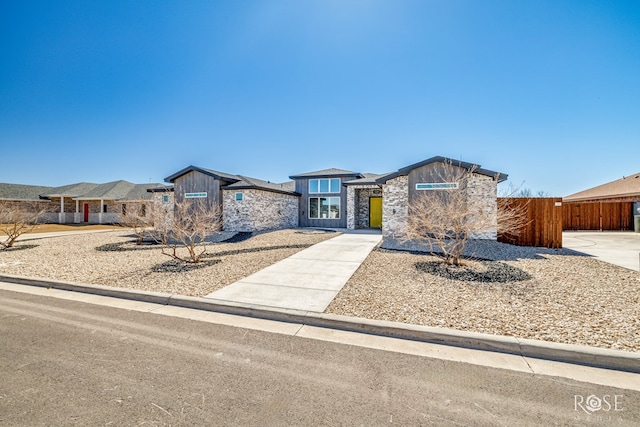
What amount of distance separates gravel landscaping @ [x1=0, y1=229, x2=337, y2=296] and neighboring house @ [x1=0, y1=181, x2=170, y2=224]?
1785 cm

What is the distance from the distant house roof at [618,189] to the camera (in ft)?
63.4

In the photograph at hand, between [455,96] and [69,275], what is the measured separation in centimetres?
1434

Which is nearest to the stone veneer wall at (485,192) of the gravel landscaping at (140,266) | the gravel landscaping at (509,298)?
the gravel landscaping at (509,298)

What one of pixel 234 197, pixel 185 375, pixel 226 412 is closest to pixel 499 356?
pixel 226 412

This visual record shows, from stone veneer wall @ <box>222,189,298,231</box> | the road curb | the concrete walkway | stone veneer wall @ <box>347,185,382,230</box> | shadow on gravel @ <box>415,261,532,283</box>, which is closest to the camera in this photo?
the road curb

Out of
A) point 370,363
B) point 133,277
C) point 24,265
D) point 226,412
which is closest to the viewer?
point 226,412

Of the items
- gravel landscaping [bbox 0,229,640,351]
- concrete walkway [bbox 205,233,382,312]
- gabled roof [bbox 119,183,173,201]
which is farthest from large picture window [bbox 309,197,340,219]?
gabled roof [bbox 119,183,173,201]

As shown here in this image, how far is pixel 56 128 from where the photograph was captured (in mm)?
16844

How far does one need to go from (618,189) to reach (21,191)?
5402 centimetres

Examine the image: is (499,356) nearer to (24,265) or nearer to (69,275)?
(69,275)

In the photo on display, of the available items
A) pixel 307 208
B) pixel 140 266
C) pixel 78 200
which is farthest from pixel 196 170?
pixel 78 200

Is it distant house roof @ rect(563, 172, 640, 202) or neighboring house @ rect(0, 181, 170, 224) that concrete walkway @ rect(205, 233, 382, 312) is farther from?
neighboring house @ rect(0, 181, 170, 224)

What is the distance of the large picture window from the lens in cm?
1958

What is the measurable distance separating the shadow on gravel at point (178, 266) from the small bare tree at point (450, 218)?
5.75m
